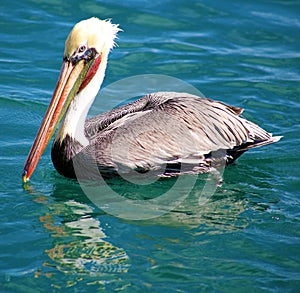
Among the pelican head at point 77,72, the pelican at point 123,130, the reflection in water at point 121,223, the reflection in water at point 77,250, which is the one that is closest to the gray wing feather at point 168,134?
the pelican at point 123,130

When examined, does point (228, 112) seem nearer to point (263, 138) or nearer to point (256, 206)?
point (263, 138)

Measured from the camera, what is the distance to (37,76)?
8.45 metres

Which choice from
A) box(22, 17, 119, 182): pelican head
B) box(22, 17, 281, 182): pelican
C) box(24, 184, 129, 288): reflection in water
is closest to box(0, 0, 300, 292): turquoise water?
box(24, 184, 129, 288): reflection in water

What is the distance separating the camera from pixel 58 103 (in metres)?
6.06

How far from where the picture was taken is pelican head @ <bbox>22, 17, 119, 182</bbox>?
5.98 metres

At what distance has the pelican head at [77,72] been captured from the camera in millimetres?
5984

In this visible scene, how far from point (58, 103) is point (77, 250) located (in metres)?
1.55

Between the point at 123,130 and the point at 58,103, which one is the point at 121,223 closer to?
the point at 123,130

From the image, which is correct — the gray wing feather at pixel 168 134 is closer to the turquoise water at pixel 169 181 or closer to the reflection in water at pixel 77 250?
the turquoise water at pixel 169 181

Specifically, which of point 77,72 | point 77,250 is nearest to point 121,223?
point 77,250

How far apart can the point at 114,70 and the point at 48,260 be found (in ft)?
14.1

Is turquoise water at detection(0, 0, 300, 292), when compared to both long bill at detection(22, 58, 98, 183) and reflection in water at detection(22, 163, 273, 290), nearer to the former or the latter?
reflection in water at detection(22, 163, 273, 290)

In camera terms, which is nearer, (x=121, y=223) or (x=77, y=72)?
(x=121, y=223)

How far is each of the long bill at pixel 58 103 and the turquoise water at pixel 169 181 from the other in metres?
0.32
